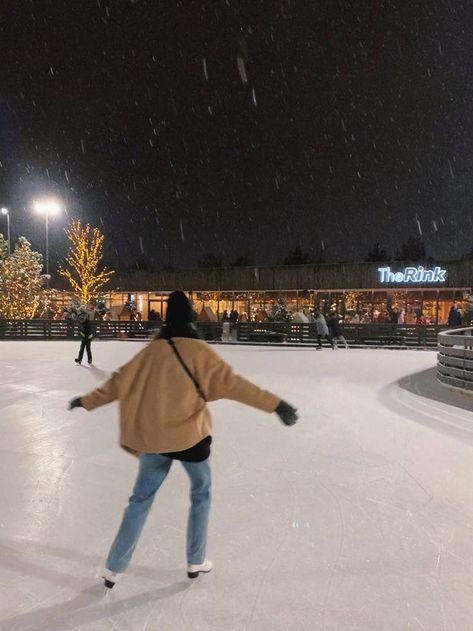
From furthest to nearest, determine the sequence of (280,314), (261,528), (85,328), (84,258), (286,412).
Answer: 1. (84,258)
2. (280,314)
3. (85,328)
4. (261,528)
5. (286,412)

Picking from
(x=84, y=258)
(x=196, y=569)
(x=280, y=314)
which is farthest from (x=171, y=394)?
(x=84, y=258)

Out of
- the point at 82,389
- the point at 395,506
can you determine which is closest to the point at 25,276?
the point at 82,389

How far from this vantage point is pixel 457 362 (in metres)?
9.79

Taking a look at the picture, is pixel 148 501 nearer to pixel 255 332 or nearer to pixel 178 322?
pixel 178 322

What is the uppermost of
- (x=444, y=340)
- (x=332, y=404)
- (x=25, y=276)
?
(x=25, y=276)

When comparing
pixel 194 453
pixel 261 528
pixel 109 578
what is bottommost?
pixel 261 528

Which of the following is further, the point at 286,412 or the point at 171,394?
the point at 286,412

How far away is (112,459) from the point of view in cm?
538

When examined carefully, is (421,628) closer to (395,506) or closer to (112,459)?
(395,506)

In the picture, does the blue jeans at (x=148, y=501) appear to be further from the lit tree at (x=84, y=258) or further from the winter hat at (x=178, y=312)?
the lit tree at (x=84, y=258)

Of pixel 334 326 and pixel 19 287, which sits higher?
pixel 19 287

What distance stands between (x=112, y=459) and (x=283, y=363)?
10.1 meters

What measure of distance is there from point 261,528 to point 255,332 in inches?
849

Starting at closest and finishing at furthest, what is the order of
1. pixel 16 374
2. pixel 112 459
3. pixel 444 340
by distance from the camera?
1. pixel 112 459
2. pixel 444 340
3. pixel 16 374
